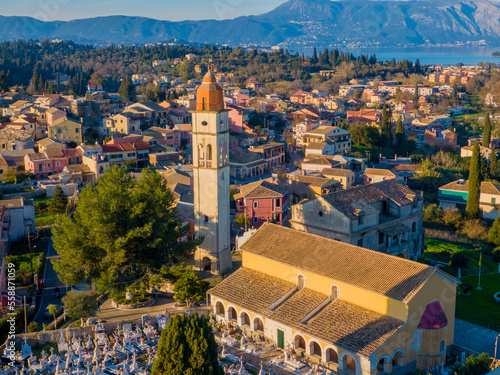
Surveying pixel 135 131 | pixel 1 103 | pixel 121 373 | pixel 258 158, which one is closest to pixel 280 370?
pixel 121 373

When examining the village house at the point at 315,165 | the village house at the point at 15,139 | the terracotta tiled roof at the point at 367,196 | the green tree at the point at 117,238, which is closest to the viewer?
the green tree at the point at 117,238

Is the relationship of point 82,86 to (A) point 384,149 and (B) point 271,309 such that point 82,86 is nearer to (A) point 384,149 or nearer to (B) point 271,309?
(A) point 384,149

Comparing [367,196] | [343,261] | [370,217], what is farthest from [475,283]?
[343,261]

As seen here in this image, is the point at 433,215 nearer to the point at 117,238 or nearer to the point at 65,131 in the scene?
the point at 117,238

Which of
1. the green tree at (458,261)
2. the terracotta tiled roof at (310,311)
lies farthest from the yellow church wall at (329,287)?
the green tree at (458,261)

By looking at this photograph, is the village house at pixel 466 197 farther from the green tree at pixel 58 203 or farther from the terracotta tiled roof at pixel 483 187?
the green tree at pixel 58 203

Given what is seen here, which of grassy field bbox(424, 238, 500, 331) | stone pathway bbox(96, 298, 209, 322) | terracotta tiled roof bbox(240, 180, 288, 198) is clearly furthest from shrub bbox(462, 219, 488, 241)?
stone pathway bbox(96, 298, 209, 322)

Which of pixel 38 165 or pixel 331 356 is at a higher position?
pixel 38 165
